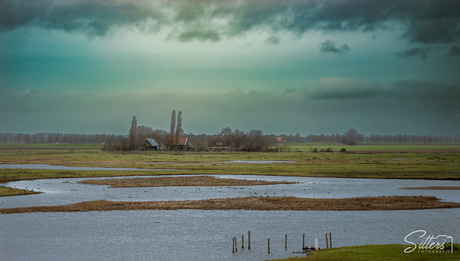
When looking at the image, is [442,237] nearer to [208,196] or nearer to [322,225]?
[322,225]

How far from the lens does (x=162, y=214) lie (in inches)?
1105

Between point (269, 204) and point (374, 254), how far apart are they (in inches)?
624

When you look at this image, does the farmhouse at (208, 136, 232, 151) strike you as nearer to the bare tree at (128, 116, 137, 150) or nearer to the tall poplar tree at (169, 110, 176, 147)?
the tall poplar tree at (169, 110, 176, 147)

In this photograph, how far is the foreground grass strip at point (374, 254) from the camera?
15.5m

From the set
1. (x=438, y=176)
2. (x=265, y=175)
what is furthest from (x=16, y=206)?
(x=438, y=176)

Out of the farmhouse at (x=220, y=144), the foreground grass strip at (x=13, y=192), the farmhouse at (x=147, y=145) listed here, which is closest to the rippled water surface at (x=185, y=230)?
the foreground grass strip at (x=13, y=192)

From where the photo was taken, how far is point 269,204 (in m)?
31.8

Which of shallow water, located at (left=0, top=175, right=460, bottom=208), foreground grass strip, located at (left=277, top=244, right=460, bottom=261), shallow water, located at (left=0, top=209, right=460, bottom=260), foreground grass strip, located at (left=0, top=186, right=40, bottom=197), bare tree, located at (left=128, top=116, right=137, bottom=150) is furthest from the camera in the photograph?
bare tree, located at (left=128, top=116, right=137, bottom=150)

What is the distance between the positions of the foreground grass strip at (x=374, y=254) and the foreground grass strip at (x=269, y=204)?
12472mm

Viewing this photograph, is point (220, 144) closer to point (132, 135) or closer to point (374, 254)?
point (132, 135)

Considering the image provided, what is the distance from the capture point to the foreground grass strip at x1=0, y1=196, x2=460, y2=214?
1174 inches

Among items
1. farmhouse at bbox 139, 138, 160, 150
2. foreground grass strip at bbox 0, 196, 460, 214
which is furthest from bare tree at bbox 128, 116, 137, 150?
foreground grass strip at bbox 0, 196, 460, 214

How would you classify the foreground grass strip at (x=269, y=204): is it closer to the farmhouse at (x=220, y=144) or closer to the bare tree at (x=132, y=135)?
the bare tree at (x=132, y=135)

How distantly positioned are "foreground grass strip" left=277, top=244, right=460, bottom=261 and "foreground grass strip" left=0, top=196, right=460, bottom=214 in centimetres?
1247
